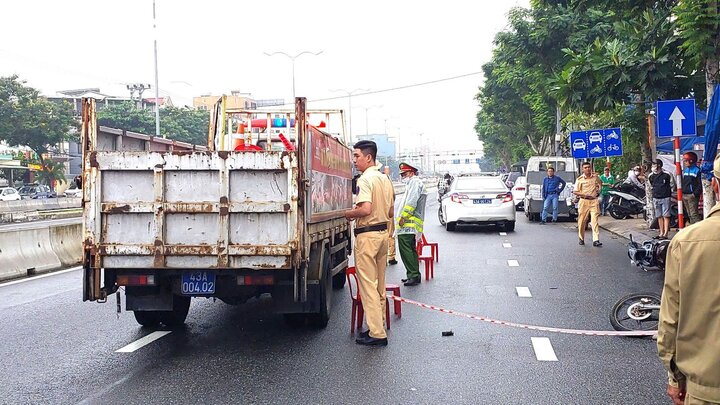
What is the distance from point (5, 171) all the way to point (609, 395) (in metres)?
55.7

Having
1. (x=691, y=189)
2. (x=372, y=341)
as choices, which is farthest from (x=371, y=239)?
(x=691, y=189)

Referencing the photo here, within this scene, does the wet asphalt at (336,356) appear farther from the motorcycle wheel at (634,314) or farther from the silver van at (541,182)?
the silver van at (541,182)

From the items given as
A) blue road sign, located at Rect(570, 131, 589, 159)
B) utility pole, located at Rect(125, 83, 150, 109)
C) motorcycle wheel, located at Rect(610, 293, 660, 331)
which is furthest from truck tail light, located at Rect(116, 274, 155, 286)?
utility pole, located at Rect(125, 83, 150, 109)

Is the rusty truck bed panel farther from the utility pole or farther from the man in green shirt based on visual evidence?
the utility pole

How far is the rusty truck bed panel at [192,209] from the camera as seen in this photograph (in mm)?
6246

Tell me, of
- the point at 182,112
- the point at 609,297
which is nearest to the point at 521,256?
the point at 609,297

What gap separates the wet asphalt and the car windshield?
9.29 m

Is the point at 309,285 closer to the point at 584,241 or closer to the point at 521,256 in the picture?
the point at 521,256

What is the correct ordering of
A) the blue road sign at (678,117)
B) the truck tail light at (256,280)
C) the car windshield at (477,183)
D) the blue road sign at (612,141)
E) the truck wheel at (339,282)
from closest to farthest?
the truck tail light at (256,280) → the truck wheel at (339,282) → the blue road sign at (678,117) → the car windshield at (477,183) → the blue road sign at (612,141)

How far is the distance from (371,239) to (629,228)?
46.6ft

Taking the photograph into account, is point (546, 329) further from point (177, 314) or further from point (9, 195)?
point (9, 195)

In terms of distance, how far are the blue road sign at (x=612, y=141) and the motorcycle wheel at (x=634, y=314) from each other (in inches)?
576

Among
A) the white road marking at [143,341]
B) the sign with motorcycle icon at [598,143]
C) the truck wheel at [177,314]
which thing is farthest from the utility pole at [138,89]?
the white road marking at [143,341]

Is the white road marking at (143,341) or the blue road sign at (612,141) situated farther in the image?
the blue road sign at (612,141)
